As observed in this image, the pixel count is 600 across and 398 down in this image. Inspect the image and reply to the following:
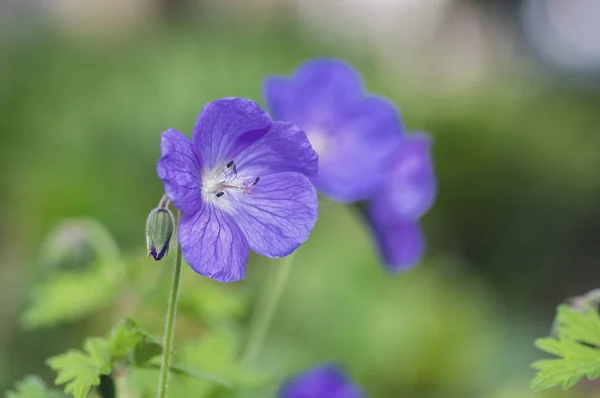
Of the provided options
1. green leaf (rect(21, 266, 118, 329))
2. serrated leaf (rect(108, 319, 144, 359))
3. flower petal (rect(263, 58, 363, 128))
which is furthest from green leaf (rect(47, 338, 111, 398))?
flower petal (rect(263, 58, 363, 128))

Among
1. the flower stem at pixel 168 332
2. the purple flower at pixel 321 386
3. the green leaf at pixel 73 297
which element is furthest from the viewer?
the purple flower at pixel 321 386

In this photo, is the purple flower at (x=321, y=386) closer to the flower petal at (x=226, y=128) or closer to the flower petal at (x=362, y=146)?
the flower petal at (x=362, y=146)

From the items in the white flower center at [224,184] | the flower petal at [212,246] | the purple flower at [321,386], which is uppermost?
the white flower center at [224,184]

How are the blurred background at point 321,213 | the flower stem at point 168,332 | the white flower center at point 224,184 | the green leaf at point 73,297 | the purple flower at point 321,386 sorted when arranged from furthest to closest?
the blurred background at point 321,213 → the purple flower at point 321,386 → the green leaf at point 73,297 → the white flower center at point 224,184 → the flower stem at point 168,332

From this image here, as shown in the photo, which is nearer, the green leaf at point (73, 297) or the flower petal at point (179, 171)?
the flower petal at point (179, 171)

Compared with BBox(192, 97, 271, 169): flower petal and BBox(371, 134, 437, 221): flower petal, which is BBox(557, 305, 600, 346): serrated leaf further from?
BBox(371, 134, 437, 221): flower petal

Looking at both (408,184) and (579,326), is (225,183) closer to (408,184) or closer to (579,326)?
(579,326)

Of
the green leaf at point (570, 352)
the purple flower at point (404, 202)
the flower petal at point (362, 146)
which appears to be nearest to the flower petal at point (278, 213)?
Answer: the green leaf at point (570, 352)

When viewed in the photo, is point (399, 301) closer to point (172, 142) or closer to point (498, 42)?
point (172, 142)
